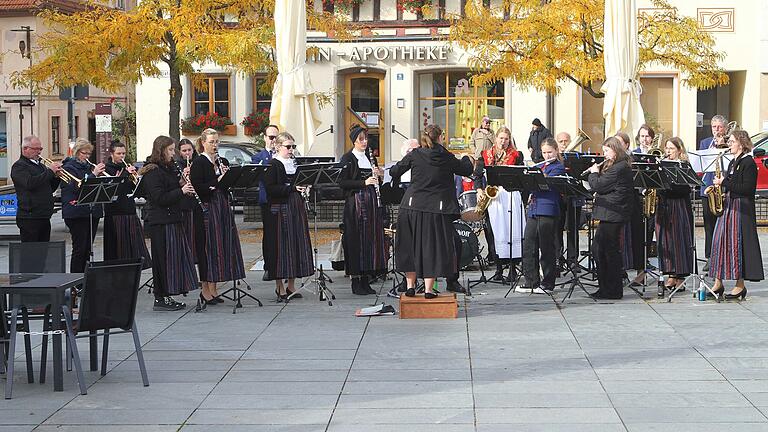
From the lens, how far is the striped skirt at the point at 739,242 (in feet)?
41.8

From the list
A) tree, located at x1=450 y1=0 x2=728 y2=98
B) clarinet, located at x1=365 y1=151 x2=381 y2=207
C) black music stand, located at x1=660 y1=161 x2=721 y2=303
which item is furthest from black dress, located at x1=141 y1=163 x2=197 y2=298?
tree, located at x1=450 y1=0 x2=728 y2=98

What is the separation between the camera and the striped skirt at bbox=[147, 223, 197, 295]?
1273 cm

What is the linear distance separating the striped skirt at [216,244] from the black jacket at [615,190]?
12.6 feet

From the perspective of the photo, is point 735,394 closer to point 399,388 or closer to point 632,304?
point 399,388

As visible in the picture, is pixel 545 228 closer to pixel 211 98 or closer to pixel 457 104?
pixel 457 104

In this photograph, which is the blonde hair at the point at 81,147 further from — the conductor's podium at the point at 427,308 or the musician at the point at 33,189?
the conductor's podium at the point at 427,308

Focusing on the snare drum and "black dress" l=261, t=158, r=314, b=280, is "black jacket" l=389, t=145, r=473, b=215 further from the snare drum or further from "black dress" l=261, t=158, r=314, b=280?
the snare drum

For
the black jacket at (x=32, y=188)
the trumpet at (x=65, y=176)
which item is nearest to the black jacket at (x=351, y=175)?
the trumpet at (x=65, y=176)

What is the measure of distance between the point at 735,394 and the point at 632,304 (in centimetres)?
439

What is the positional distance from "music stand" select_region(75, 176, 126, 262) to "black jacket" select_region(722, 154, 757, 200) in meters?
6.29

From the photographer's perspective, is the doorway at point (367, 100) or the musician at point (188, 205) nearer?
the musician at point (188, 205)

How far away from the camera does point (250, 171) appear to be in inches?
504

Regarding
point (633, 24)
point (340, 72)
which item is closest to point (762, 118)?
point (340, 72)

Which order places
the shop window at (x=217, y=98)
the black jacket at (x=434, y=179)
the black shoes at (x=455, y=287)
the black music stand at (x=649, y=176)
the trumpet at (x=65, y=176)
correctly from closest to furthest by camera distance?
the black jacket at (x=434, y=179), the black music stand at (x=649, y=176), the trumpet at (x=65, y=176), the black shoes at (x=455, y=287), the shop window at (x=217, y=98)
